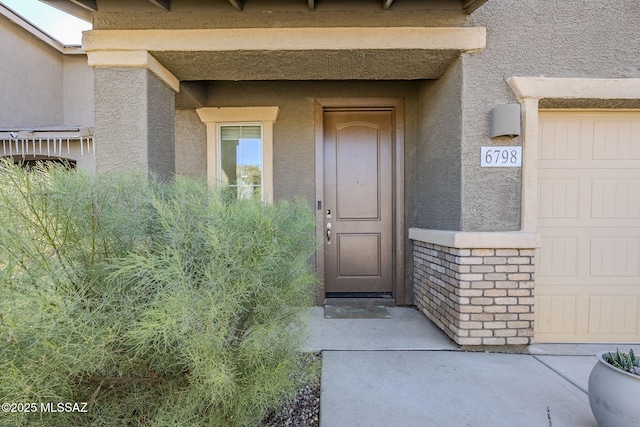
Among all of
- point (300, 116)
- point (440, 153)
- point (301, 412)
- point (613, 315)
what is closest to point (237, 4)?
point (300, 116)

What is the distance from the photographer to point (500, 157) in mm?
2867

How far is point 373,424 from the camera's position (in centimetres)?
196

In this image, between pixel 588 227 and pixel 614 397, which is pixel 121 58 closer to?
pixel 614 397

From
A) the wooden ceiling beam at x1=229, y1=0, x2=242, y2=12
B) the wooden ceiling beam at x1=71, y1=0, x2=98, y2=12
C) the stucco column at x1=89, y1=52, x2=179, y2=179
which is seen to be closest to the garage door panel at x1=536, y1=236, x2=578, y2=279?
the wooden ceiling beam at x1=229, y1=0, x2=242, y2=12

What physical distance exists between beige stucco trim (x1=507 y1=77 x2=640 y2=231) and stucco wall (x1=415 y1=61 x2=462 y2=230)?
1.79 ft

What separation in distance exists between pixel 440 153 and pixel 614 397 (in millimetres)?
2360

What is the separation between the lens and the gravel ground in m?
1.98

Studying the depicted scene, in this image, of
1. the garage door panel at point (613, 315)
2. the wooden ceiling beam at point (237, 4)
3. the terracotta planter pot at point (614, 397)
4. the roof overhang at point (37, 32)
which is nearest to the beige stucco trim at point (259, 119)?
the wooden ceiling beam at point (237, 4)

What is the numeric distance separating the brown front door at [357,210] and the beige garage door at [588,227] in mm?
1802

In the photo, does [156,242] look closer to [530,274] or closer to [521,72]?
[530,274]

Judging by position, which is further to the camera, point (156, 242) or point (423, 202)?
point (423, 202)

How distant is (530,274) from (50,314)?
11.5 feet

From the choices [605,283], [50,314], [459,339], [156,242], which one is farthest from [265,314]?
[605,283]

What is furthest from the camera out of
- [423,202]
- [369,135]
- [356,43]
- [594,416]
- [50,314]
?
[369,135]
